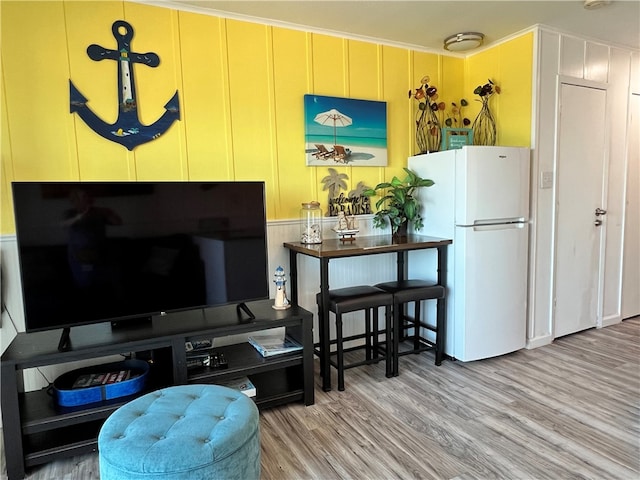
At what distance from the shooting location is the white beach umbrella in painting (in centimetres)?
303

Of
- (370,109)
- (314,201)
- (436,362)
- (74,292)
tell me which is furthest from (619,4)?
(74,292)

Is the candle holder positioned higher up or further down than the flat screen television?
further down

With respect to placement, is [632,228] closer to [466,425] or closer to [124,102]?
[466,425]

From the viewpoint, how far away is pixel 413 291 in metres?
2.80

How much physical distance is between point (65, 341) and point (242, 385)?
0.92 meters

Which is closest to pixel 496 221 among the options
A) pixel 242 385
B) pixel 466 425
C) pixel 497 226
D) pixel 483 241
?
pixel 497 226

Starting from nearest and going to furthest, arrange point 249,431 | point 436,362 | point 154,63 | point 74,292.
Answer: point 249,431 < point 74,292 < point 154,63 < point 436,362

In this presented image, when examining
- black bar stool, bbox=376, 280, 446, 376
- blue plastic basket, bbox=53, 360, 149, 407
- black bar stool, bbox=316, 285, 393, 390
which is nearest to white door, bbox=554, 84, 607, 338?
black bar stool, bbox=376, 280, 446, 376

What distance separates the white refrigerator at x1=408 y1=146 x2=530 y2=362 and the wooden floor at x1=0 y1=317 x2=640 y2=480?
208 mm

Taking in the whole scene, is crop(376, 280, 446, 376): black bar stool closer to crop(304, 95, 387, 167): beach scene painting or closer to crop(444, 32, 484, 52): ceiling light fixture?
crop(304, 95, 387, 167): beach scene painting

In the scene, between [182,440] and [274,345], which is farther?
[274,345]

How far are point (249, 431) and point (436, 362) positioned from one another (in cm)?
181

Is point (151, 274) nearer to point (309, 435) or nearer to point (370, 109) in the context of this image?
point (309, 435)

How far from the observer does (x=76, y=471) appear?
1.90m
